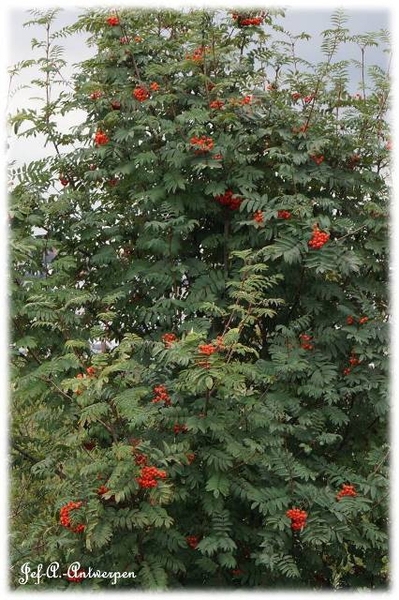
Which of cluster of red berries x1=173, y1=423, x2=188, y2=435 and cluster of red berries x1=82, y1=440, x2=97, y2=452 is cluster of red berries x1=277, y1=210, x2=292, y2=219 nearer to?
cluster of red berries x1=173, y1=423, x2=188, y2=435

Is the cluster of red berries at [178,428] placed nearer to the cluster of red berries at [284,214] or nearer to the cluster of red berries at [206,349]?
the cluster of red berries at [206,349]

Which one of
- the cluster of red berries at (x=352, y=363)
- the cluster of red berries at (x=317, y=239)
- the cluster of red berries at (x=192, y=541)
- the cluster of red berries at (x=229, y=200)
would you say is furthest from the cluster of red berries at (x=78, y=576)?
the cluster of red berries at (x=229, y=200)

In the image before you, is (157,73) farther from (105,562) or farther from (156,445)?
(105,562)

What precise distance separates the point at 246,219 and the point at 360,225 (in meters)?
0.69

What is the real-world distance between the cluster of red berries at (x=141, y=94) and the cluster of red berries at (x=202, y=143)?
1.57 ft

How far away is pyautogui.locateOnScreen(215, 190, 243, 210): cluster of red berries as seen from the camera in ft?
16.4

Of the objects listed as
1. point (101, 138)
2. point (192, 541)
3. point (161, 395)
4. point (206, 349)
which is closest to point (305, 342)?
point (161, 395)

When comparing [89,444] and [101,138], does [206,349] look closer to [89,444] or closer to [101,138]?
[89,444]

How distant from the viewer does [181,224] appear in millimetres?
4871

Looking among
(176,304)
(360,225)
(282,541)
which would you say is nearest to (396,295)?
(360,225)

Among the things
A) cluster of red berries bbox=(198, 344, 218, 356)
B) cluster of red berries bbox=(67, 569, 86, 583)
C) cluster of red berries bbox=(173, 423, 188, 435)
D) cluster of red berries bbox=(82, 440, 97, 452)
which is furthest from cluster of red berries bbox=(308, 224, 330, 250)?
cluster of red berries bbox=(67, 569, 86, 583)

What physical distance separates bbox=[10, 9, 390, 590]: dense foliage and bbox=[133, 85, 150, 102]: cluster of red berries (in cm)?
2

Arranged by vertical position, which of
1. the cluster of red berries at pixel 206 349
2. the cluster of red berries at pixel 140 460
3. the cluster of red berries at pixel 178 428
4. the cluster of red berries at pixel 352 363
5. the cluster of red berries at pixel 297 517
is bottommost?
the cluster of red berries at pixel 297 517

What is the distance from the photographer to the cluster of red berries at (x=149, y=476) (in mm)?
3887
